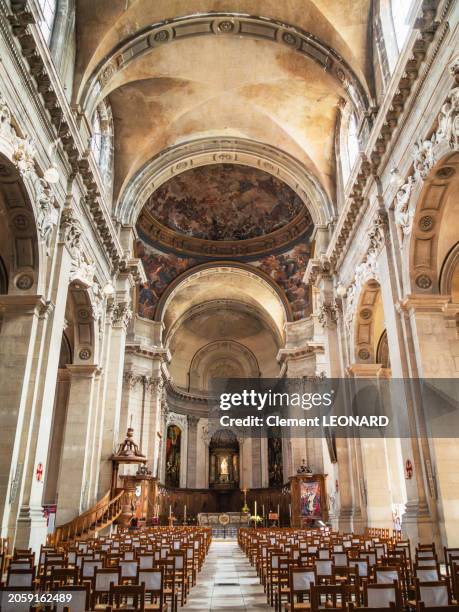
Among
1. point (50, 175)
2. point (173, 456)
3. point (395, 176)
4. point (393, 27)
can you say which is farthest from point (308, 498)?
point (393, 27)

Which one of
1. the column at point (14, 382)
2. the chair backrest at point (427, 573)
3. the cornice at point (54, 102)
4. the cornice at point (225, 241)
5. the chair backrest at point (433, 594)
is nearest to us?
the chair backrest at point (433, 594)

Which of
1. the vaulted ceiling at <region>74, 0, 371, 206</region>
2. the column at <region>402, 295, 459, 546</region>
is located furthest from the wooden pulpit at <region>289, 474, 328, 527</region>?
the column at <region>402, 295, 459, 546</region>

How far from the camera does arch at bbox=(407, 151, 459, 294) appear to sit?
459 inches

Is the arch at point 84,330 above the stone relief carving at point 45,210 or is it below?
below

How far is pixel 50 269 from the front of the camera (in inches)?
498

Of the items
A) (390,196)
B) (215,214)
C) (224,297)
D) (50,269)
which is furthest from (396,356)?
(224,297)

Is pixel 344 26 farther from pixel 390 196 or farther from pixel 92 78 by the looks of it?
pixel 92 78

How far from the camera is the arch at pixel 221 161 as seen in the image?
20.7 metres

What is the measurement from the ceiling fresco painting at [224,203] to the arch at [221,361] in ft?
41.3

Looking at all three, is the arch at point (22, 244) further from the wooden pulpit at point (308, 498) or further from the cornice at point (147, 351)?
the wooden pulpit at point (308, 498)

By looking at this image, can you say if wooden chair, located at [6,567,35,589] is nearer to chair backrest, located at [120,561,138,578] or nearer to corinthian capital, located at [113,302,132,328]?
chair backrest, located at [120,561,138,578]

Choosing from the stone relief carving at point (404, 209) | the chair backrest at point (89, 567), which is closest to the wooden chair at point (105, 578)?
the chair backrest at point (89, 567)

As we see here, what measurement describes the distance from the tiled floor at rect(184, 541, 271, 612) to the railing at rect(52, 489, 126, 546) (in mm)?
3967

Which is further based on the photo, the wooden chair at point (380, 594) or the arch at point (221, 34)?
the arch at point (221, 34)
